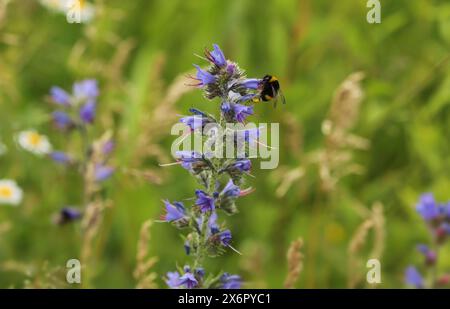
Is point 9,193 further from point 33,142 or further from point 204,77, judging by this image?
point 204,77

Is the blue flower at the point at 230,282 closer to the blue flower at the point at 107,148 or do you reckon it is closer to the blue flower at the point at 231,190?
the blue flower at the point at 231,190

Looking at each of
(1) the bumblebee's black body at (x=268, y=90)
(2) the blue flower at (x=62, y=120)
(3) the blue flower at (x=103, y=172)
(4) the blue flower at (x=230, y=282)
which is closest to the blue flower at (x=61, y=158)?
(2) the blue flower at (x=62, y=120)

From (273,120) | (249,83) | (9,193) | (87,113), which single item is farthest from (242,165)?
(273,120)

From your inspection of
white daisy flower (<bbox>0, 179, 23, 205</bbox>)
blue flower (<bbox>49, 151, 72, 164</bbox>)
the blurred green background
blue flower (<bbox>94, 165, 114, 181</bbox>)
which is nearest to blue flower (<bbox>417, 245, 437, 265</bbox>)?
the blurred green background

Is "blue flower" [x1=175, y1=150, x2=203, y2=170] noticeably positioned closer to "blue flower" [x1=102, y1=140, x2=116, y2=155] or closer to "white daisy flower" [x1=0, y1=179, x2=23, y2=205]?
"blue flower" [x1=102, y1=140, x2=116, y2=155]

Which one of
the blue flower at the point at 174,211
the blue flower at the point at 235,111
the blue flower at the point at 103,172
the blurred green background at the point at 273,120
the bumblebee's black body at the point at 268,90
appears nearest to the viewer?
the blue flower at the point at 235,111

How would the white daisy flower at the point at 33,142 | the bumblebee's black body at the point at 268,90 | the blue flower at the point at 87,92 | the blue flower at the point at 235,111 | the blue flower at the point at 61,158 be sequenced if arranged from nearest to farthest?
1. the blue flower at the point at 235,111
2. the bumblebee's black body at the point at 268,90
3. the blue flower at the point at 61,158
4. the blue flower at the point at 87,92
5. the white daisy flower at the point at 33,142
